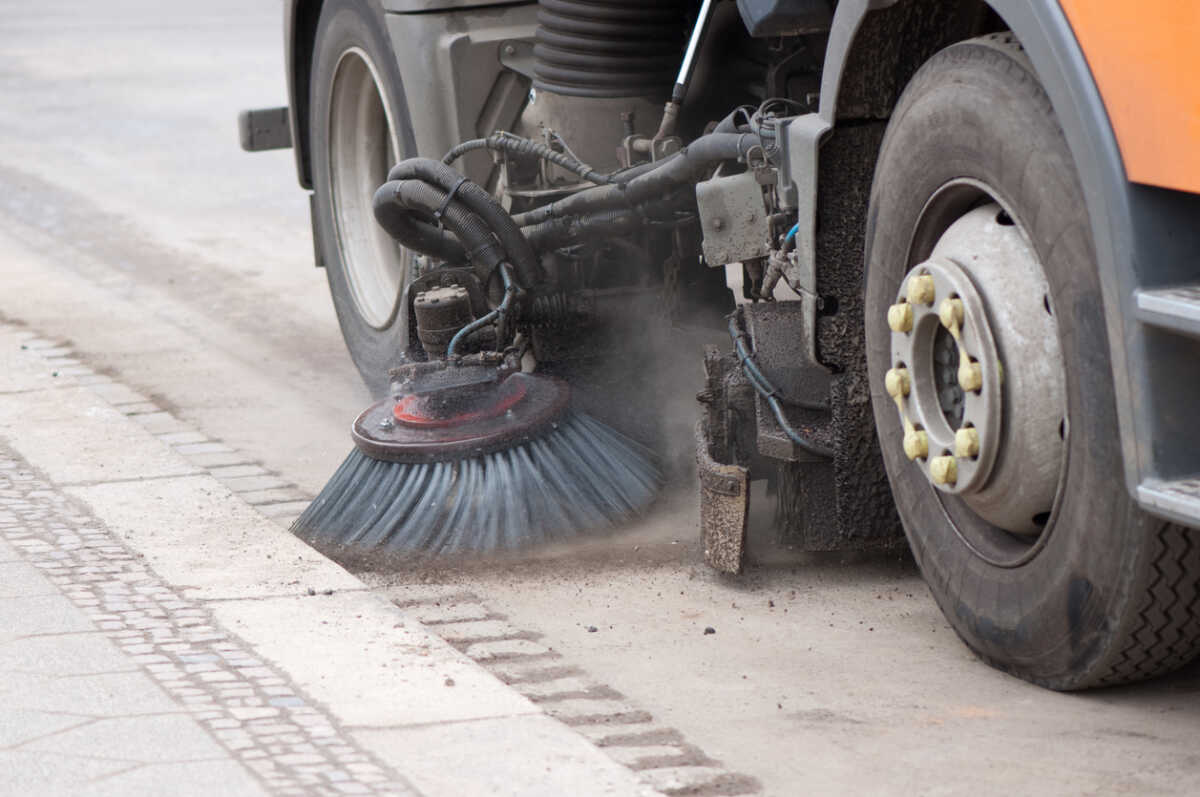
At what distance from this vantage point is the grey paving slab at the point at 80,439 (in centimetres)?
488

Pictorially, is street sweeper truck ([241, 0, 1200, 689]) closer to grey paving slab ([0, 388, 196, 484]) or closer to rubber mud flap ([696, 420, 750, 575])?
rubber mud flap ([696, 420, 750, 575])

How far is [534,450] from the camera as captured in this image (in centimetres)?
446

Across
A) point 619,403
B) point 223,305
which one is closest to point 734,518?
point 619,403

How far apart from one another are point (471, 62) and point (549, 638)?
1862mm

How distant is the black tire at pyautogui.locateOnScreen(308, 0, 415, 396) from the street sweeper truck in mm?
13

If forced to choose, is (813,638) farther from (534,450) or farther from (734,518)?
(534,450)

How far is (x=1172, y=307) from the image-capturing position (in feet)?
8.38

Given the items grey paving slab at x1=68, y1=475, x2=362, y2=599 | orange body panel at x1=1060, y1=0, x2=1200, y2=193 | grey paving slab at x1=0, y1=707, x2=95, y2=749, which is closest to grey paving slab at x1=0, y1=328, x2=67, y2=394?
grey paving slab at x1=68, y1=475, x2=362, y2=599

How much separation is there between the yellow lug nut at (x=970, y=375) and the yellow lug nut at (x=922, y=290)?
154mm

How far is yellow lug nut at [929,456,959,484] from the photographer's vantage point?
10.3ft

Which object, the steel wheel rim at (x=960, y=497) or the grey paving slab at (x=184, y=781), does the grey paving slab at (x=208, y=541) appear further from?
the steel wheel rim at (x=960, y=497)

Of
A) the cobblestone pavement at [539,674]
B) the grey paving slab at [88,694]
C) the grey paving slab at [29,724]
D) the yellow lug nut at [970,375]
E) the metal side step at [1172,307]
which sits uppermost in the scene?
the metal side step at [1172,307]

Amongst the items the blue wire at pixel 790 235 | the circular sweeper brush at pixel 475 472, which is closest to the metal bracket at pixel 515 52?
the circular sweeper brush at pixel 475 472

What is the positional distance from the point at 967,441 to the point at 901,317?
277 mm
